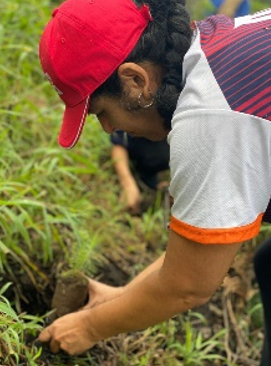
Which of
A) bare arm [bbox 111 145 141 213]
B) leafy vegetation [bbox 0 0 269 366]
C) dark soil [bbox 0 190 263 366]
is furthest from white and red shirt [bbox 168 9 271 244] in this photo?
bare arm [bbox 111 145 141 213]

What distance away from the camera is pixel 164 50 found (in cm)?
167

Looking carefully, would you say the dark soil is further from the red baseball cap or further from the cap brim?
the red baseball cap

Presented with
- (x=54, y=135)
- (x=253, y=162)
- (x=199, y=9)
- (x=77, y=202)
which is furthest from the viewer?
(x=199, y=9)

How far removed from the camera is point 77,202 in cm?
286

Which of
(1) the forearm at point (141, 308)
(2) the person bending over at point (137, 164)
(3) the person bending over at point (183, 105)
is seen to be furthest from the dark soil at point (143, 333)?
(3) the person bending over at point (183, 105)

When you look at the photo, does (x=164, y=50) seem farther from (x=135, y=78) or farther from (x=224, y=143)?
(x=224, y=143)

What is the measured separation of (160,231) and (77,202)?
501mm

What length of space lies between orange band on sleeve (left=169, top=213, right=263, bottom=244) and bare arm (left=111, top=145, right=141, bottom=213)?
1716 mm

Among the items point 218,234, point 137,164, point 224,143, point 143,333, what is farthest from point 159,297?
point 137,164

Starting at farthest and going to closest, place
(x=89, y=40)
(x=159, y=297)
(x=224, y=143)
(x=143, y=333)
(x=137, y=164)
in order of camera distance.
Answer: (x=137, y=164)
(x=143, y=333)
(x=159, y=297)
(x=89, y=40)
(x=224, y=143)

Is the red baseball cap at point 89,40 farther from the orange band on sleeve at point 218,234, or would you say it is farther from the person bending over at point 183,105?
the orange band on sleeve at point 218,234

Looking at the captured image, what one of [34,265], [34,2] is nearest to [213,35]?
[34,265]

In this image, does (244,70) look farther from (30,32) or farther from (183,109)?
(30,32)

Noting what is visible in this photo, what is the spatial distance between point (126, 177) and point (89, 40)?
1806 millimetres
